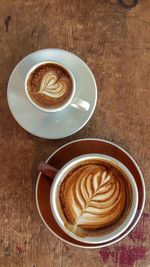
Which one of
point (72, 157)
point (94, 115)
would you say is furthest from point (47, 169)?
point (94, 115)

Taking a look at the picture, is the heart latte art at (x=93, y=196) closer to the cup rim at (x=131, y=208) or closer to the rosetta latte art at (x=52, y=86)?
the cup rim at (x=131, y=208)

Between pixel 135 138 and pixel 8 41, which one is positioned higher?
pixel 8 41

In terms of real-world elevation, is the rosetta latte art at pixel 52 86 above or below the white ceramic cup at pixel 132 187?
above

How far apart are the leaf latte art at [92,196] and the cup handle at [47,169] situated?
0.03m

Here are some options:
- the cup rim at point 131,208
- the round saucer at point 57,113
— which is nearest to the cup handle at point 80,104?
Result: the round saucer at point 57,113

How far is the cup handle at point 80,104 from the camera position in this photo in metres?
1.26

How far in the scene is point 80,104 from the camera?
1267 millimetres

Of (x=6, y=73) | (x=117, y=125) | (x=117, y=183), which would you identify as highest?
(x=6, y=73)

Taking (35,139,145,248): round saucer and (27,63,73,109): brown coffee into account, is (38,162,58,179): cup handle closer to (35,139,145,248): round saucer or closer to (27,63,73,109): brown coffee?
(35,139,145,248): round saucer

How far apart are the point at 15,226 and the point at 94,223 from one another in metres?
0.19

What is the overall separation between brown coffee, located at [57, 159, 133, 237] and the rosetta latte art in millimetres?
173

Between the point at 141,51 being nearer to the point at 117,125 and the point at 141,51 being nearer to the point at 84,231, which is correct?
the point at 117,125

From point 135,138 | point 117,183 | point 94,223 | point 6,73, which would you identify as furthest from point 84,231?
point 6,73

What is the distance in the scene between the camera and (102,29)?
1326 mm
